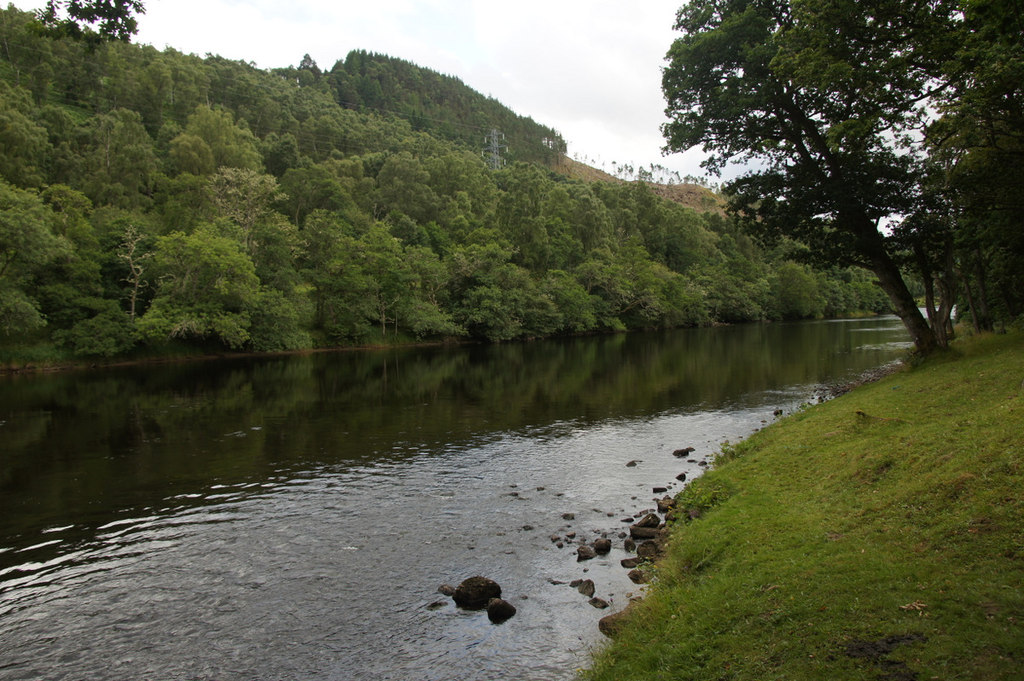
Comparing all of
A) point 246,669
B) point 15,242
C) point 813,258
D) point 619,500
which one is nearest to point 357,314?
point 15,242

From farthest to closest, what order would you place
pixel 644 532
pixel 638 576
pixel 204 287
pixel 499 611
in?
pixel 204 287
pixel 644 532
pixel 638 576
pixel 499 611

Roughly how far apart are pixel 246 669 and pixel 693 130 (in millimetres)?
25204

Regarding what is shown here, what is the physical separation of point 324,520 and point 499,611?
6335 millimetres

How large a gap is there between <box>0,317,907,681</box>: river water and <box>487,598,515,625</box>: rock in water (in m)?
0.13

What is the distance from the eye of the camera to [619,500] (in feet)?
49.4

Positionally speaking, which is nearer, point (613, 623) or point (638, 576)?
point (613, 623)

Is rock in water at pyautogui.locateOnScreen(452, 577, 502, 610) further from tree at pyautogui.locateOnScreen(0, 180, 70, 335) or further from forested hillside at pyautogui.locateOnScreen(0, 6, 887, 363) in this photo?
tree at pyautogui.locateOnScreen(0, 180, 70, 335)

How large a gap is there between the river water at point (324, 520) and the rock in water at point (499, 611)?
13cm

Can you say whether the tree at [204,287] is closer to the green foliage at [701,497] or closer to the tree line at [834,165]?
the tree line at [834,165]

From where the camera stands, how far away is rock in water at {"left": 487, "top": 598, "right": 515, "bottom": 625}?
9.49 metres

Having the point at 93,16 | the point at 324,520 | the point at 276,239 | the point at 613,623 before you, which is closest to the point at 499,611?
the point at 613,623

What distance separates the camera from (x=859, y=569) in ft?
24.4

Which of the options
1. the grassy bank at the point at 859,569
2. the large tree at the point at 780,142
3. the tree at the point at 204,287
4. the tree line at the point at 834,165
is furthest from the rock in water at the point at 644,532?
the tree at the point at 204,287

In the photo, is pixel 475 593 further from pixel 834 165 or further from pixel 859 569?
pixel 834 165
